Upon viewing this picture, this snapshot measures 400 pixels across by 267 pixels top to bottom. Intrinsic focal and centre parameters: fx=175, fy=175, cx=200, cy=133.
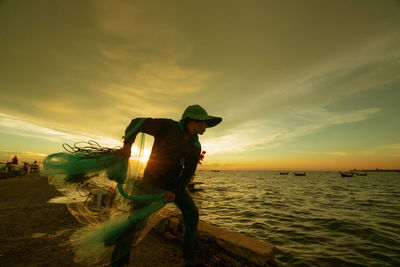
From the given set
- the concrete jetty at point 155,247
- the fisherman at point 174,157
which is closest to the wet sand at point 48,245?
the concrete jetty at point 155,247

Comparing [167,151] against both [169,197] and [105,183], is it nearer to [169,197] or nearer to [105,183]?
[169,197]

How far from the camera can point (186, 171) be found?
2.50 m

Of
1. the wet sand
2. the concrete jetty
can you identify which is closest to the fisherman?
the concrete jetty

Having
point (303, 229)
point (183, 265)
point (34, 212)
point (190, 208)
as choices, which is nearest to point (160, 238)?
point (183, 265)

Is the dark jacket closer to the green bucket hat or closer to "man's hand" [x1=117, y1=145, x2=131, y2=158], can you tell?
"man's hand" [x1=117, y1=145, x2=131, y2=158]

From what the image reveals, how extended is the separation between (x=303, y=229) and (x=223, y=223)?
382 centimetres

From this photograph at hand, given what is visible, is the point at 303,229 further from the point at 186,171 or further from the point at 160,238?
the point at 186,171

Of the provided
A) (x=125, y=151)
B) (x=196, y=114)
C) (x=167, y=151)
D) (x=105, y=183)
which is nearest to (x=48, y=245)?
(x=105, y=183)

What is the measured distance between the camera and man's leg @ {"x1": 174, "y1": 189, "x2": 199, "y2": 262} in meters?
2.55

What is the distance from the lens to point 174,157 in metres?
2.38

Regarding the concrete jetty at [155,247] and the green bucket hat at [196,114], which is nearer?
the green bucket hat at [196,114]

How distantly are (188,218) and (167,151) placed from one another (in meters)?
1.08

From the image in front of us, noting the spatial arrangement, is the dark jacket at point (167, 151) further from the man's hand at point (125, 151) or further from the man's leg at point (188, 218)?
the man's leg at point (188, 218)

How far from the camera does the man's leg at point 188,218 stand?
2.55m
